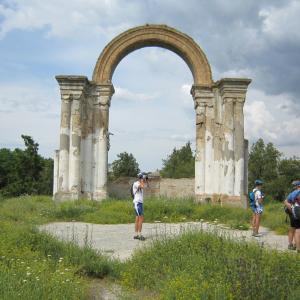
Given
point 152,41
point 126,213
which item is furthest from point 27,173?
point 126,213

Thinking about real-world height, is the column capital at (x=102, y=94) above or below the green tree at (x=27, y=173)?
above

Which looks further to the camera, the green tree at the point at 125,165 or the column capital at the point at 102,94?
the green tree at the point at 125,165

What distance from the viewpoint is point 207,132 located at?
65.4 ft

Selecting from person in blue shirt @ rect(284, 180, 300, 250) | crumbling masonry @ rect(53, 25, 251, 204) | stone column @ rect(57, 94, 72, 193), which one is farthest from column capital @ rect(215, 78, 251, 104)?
person in blue shirt @ rect(284, 180, 300, 250)

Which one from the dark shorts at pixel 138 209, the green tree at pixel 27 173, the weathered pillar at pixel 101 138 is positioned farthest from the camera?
the green tree at pixel 27 173

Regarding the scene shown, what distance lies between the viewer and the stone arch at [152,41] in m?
19.8

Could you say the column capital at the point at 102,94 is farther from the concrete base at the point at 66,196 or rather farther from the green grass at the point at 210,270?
the green grass at the point at 210,270

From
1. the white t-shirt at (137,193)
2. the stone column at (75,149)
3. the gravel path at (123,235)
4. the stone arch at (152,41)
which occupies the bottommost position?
the gravel path at (123,235)

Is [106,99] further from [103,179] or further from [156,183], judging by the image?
[156,183]

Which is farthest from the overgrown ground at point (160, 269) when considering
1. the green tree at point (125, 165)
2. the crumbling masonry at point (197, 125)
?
the green tree at point (125, 165)

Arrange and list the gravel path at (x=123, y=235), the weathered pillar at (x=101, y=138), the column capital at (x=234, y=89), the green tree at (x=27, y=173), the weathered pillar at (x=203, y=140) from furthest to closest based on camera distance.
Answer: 1. the green tree at (x=27, y=173)
2. the weathered pillar at (x=203, y=140)
3. the weathered pillar at (x=101, y=138)
4. the column capital at (x=234, y=89)
5. the gravel path at (x=123, y=235)

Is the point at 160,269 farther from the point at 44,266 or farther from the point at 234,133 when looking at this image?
the point at 234,133

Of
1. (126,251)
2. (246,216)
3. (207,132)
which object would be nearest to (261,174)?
(207,132)

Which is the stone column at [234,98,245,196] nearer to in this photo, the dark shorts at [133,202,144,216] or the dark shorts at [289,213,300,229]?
the dark shorts at [133,202,144,216]
